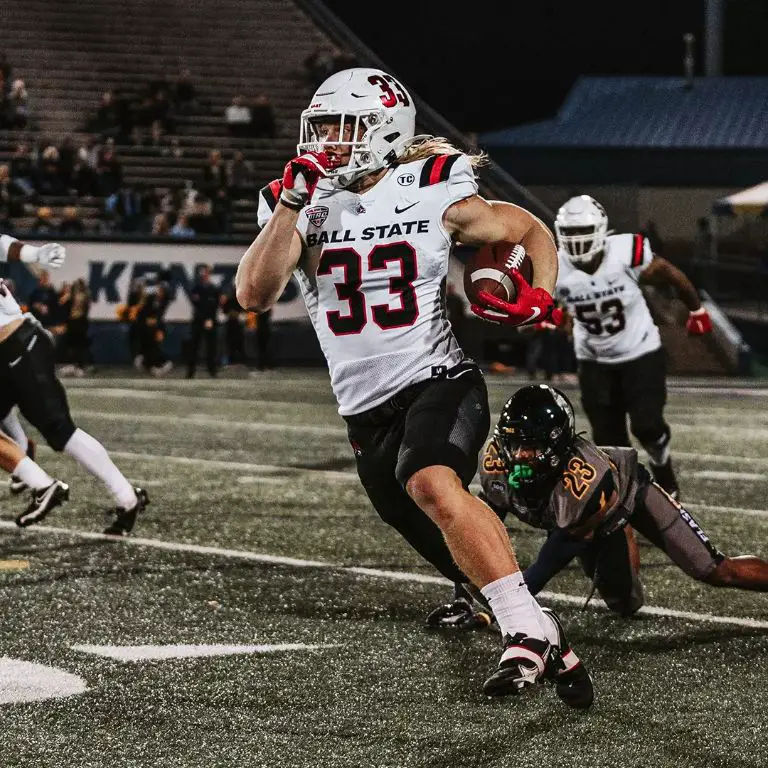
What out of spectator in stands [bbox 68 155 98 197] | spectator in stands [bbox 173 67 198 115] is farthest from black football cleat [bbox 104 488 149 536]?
spectator in stands [bbox 173 67 198 115]

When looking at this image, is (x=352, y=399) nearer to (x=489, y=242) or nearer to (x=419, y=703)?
(x=489, y=242)

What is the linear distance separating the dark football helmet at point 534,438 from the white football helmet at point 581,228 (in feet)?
9.58

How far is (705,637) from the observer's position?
4871 mm

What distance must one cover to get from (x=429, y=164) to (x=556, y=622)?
4.42 feet

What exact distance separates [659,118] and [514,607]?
2773 centimetres

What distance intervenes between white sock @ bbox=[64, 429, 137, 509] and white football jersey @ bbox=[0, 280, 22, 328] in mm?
589

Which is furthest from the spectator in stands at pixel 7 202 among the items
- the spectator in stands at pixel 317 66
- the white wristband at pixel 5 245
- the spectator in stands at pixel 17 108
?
the white wristband at pixel 5 245

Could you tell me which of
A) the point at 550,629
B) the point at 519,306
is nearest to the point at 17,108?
the point at 519,306

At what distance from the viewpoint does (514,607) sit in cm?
390

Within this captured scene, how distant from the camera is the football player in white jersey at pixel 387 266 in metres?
4.17

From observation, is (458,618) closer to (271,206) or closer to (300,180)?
(271,206)

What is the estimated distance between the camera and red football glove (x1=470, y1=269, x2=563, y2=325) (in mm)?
4105

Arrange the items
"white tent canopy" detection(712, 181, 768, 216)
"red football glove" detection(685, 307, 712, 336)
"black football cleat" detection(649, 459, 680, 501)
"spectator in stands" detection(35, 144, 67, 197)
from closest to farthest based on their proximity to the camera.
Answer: "black football cleat" detection(649, 459, 680, 501), "red football glove" detection(685, 307, 712, 336), "white tent canopy" detection(712, 181, 768, 216), "spectator in stands" detection(35, 144, 67, 197)

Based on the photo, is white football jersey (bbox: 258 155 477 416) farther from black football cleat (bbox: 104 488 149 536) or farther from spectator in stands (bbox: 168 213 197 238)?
spectator in stands (bbox: 168 213 197 238)
